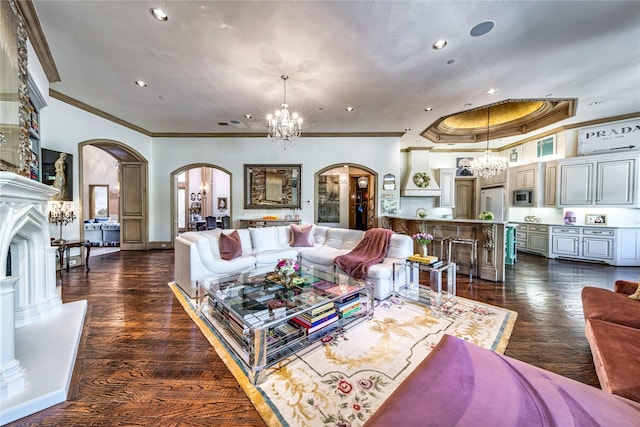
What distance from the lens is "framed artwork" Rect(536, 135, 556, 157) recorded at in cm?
616

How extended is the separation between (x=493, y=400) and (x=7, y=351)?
2.81 metres

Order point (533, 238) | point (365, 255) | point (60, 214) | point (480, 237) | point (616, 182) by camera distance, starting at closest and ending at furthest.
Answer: point (365, 255) < point (480, 237) < point (60, 214) < point (616, 182) < point (533, 238)

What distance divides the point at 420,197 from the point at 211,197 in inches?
375

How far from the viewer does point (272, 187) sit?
6.83 m

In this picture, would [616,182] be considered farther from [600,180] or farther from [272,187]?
[272,187]

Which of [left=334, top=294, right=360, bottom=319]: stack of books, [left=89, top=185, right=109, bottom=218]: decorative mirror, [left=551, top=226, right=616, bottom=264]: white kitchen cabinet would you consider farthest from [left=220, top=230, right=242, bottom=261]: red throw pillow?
[left=89, top=185, right=109, bottom=218]: decorative mirror

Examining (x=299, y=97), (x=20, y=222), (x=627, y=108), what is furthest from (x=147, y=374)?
(x=627, y=108)

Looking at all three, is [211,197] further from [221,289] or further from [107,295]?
[221,289]

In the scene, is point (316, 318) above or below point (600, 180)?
below

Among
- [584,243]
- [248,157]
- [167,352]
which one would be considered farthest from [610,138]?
[167,352]

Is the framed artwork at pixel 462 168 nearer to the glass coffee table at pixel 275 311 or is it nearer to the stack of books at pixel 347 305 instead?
the glass coffee table at pixel 275 311

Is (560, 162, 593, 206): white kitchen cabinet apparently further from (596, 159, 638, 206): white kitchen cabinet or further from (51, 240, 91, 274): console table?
(51, 240, 91, 274): console table

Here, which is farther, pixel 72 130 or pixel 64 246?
pixel 72 130

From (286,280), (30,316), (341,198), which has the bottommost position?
(30,316)
